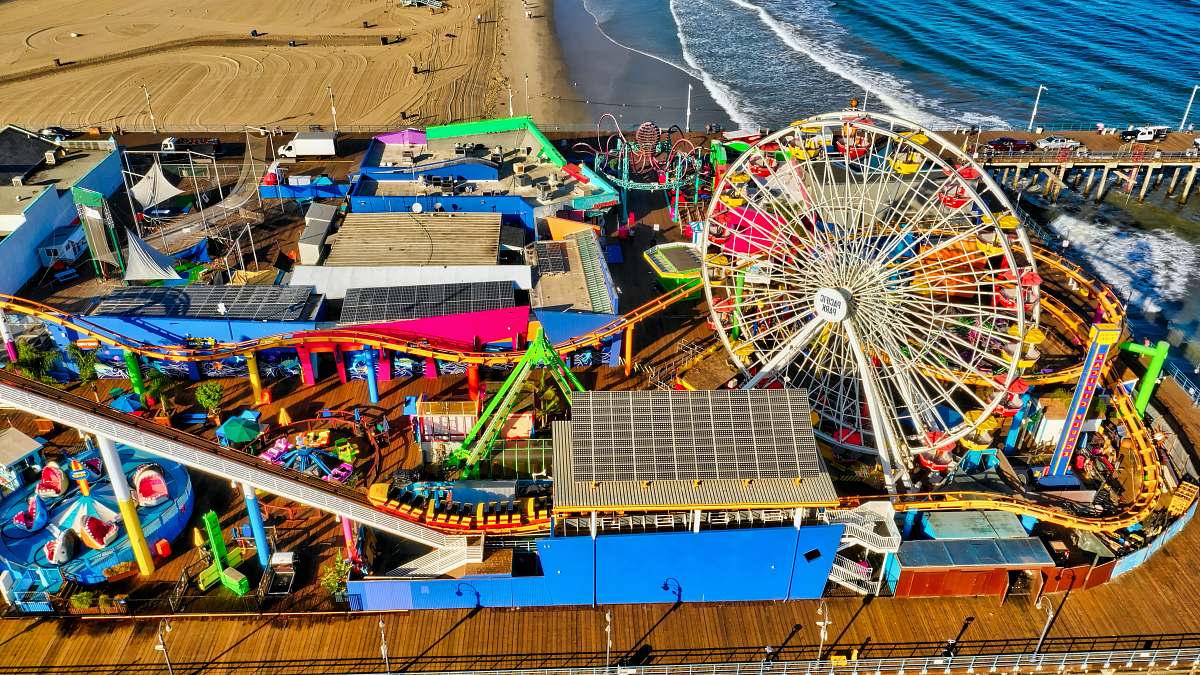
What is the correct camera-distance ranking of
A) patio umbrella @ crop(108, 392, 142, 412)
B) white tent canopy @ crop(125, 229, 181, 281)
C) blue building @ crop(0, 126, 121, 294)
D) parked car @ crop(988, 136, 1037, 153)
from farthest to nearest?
parked car @ crop(988, 136, 1037, 153) → blue building @ crop(0, 126, 121, 294) → white tent canopy @ crop(125, 229, 181, 281) → patio umbrella @ crop(108, 392, 142, 412)

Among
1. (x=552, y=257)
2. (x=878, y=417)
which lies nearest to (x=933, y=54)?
(x=552, y=257)

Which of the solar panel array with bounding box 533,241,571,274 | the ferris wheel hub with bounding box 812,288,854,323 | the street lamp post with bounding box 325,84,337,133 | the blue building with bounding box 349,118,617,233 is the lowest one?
the street lamp post with bounding box 325,84,337,133

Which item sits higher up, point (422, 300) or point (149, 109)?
point (422, 300)

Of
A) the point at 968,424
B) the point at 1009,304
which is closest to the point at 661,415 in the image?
the point at 968,424

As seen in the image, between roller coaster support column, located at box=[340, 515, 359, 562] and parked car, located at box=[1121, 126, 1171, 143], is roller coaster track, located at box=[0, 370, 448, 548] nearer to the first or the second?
roller coaster support column, located at box=[340, 515, 359, 562]

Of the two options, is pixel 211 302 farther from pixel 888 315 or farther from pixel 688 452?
pixel 888 315

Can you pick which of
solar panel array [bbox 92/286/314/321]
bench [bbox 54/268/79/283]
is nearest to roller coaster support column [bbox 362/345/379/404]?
solar panel array [bbox 92/286/314/321]

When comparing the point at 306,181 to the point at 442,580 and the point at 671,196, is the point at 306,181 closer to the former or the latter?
the point at 671,196
